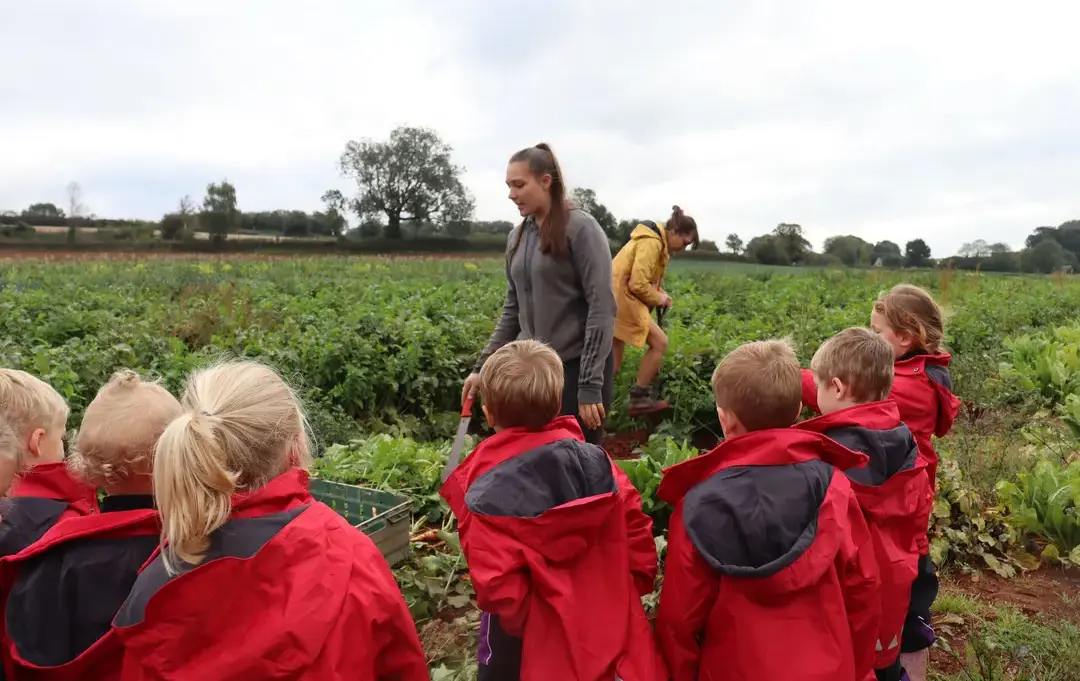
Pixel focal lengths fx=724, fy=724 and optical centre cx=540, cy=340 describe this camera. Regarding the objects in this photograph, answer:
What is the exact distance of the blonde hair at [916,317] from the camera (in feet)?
9.60

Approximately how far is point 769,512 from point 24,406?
205cm

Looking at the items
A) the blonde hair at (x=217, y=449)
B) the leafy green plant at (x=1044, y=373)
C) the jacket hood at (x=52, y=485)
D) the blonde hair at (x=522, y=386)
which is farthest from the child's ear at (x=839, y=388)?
the leafy green plant at (x=1044, y=373)

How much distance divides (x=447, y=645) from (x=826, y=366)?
72.0 inches

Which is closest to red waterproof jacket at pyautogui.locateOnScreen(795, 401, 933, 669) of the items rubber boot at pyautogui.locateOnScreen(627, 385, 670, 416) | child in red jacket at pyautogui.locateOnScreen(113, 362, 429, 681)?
child in red jacket at pyautogui.locateOnScreen(113, 362, 429, 681)

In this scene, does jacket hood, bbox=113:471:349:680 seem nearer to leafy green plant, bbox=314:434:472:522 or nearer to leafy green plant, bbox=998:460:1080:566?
leafy green plant, bbox=314:434:472:522

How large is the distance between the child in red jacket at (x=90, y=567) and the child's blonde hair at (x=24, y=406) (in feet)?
1.01

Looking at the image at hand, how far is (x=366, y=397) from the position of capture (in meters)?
6.42

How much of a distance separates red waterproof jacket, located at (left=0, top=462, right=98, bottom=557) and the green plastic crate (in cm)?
113

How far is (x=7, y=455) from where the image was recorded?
1874mm

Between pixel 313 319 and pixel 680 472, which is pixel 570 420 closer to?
pixel 680 472

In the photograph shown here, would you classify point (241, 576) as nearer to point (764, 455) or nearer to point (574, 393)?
point (764, 455)

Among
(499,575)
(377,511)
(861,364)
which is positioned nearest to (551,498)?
(499,575)

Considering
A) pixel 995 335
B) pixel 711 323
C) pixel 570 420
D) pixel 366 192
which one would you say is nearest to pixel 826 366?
pixel 570 420

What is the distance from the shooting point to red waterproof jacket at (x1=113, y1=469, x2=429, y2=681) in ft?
5.01
